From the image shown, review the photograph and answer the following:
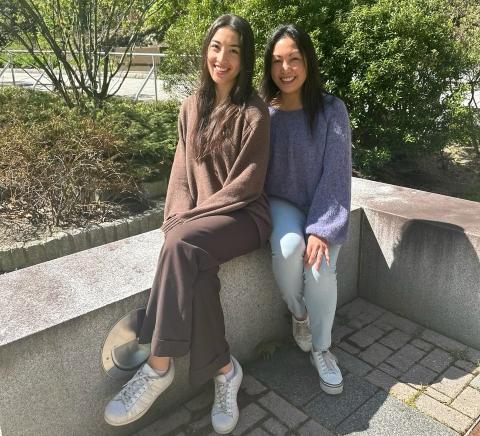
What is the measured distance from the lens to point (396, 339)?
3.01 metres

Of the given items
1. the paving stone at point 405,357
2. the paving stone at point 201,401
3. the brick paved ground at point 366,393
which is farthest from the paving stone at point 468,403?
the paving stone at point 201,401

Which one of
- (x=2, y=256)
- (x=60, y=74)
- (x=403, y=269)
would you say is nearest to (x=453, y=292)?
(x=403, y=269)

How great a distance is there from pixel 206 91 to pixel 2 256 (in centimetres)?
194

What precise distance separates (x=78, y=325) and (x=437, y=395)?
5.76 feet

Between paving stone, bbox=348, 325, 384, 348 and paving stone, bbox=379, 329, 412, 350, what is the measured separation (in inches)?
1.8

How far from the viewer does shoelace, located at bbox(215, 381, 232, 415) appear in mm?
2322

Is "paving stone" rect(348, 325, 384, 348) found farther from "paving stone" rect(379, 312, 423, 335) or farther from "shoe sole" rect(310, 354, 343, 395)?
"shoe sole" rect(310, 354, 343, 395)

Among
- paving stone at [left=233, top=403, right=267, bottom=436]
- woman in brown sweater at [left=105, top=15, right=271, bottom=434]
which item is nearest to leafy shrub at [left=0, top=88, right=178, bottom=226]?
woman in brown sweater at [left=105, top=15, right=271, bottom=434]

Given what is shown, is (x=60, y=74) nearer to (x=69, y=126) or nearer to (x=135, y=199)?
(x=69, y=126)

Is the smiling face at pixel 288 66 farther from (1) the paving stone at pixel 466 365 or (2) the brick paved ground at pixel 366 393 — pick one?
(1) the paving stone at pixel 466 365

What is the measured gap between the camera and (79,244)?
3734 millimetres

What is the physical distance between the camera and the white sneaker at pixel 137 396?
2.12m

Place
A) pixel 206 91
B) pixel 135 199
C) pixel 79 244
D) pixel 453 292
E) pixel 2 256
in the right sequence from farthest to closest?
pixel 135 199 < pixel 79 244 < pixel 2 256 < pixel 453 292 < pixel 206 91

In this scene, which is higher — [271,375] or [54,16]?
[54,16]
